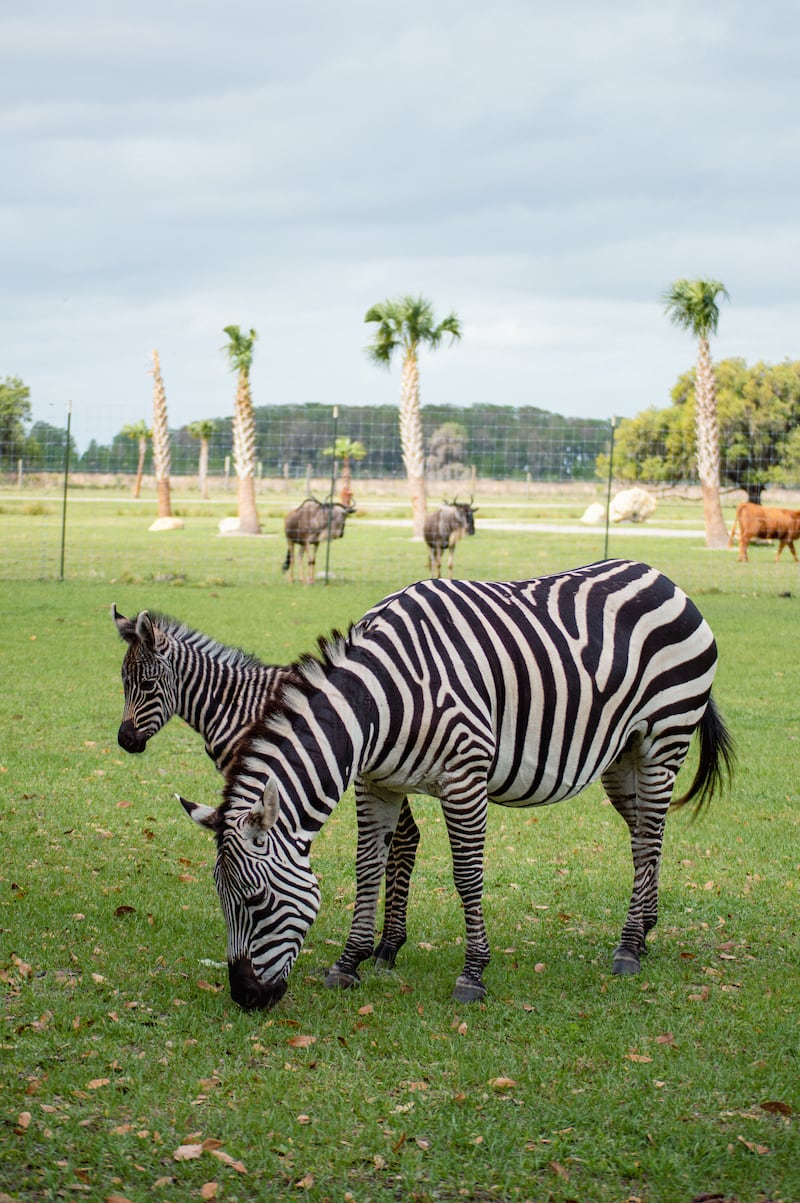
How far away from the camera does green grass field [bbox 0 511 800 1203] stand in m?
3.79

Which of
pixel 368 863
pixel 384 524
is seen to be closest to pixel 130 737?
pixel 368 863

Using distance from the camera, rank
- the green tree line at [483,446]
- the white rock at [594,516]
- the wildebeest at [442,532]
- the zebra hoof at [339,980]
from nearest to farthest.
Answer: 1. the zebra hoof at [339,980]
2. the wildebeest at [442,532]
3. the green tree line at [483,446]
4. the white rock at [594,516]

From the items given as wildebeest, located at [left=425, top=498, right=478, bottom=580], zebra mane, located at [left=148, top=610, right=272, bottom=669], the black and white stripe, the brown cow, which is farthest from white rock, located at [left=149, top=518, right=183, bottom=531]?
the black and white stripe

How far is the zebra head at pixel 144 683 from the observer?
250 inches

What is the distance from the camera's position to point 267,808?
4469mm

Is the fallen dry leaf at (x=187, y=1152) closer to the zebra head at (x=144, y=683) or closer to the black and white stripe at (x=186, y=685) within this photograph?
the black and white stripe at (x=186, y=685)

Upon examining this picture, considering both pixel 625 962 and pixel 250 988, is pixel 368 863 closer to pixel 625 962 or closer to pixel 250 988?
pixel 250 988

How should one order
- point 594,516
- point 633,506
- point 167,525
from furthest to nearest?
point 633,506 < point 594,516 < point 167,525

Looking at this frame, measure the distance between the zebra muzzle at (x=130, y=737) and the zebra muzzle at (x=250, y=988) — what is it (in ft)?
6.21

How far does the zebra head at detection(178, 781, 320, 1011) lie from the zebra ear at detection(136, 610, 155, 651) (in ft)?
5.99

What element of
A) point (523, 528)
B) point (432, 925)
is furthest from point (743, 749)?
point (523, 528)

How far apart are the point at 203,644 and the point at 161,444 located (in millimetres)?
34306

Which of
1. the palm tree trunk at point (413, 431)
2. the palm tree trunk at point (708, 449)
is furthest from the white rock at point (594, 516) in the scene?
the palm tree trunk at point (708, 449)

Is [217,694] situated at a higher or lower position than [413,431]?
lower
